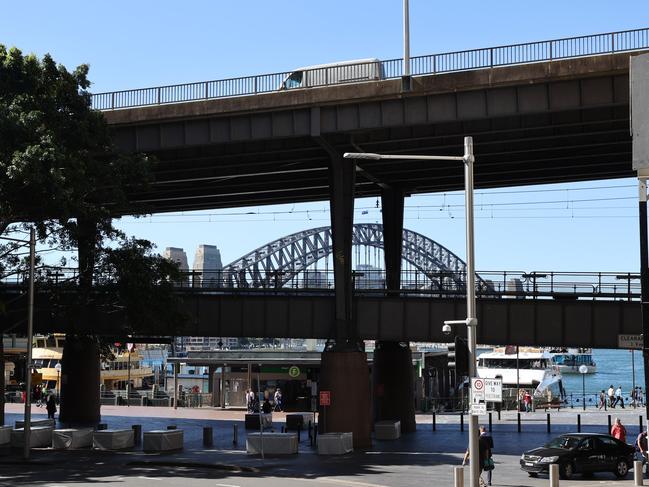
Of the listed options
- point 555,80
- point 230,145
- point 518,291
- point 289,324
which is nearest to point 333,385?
point 289,324

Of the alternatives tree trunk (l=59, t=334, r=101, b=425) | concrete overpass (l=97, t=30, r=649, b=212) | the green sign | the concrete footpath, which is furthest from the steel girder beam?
tree trunk (l=59, t=334, r=101, b=425)

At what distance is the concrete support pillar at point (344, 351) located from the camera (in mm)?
41906

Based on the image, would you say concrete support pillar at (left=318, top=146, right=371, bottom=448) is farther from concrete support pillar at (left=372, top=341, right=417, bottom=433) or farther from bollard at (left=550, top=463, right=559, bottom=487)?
bollard at (left=550, top=463, right=559, bottom=487)

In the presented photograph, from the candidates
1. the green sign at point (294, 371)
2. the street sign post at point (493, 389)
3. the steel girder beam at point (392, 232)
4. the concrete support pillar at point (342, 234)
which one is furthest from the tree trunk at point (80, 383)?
the street sign post at point (493, 389)

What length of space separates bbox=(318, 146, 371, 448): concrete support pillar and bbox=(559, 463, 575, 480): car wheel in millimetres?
12596

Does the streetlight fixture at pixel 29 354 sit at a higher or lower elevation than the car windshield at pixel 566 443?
higher

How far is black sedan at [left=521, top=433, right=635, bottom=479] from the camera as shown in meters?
30.5

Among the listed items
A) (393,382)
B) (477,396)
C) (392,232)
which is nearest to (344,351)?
(393,382)

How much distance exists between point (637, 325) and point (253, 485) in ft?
70.3

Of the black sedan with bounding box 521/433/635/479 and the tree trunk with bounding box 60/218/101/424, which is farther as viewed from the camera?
the tree trunk with bounding box 60/218/101/424

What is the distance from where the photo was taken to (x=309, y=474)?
101 feet

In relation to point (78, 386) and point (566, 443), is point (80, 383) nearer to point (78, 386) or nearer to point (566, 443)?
point (78, 386)

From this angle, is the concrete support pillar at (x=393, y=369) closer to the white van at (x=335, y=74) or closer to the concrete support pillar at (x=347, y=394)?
the concrete support pillar at (x=347, y=394)

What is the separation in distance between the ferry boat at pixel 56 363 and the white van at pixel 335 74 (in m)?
50.0
